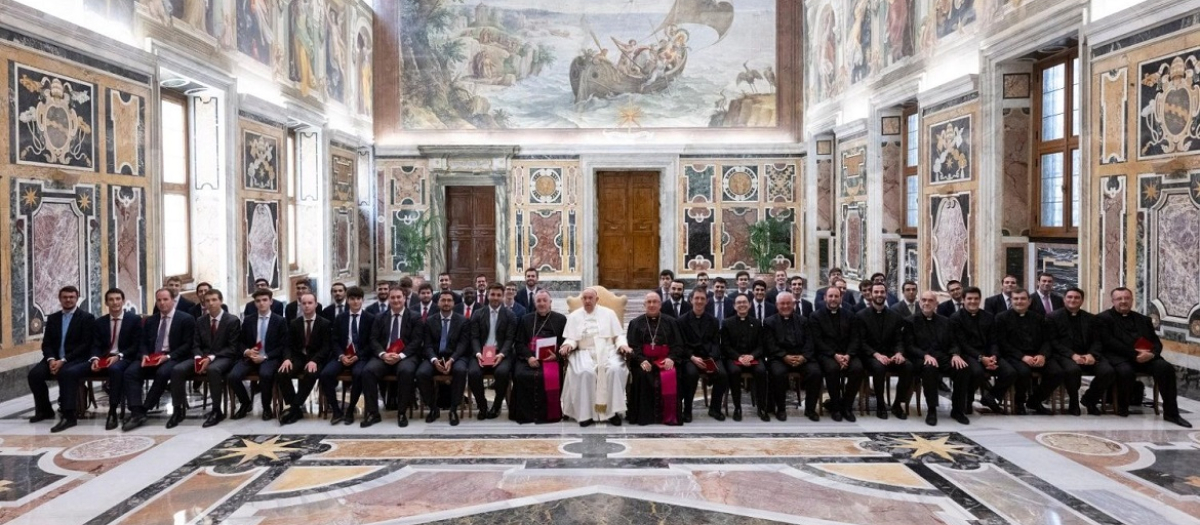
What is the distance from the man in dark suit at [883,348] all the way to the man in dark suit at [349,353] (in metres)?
4.40

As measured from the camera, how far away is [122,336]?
24.3ft

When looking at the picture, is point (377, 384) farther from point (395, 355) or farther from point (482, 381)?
point (482, 381)

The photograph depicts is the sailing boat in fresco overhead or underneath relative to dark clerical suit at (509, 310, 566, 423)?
overhead

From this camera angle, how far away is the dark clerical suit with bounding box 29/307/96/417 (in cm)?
698

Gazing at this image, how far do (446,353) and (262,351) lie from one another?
5.54ft

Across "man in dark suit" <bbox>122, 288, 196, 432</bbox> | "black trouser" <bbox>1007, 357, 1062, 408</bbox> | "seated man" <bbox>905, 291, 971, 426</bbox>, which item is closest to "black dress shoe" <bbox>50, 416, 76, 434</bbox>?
"man in dark suit" <bbox>122, 288, 196, 432</bbox>

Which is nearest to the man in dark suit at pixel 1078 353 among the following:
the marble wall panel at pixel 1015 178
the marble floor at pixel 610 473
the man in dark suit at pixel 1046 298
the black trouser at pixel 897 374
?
the marble floor at pixel 610 473

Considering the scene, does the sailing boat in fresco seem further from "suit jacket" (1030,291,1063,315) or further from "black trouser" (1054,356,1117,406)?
"black trouser" (1054,356,1117,406)

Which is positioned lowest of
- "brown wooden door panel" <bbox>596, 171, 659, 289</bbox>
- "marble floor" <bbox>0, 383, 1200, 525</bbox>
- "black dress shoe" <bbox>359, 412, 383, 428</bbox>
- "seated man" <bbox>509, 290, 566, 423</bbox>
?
"marble floor" <bbox>0, 383, 1200, 525</bbox>

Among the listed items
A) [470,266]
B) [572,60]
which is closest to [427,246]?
[470,266]

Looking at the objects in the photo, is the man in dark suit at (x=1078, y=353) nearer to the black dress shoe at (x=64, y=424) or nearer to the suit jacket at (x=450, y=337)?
the suit jacket at (x=450, y=337)

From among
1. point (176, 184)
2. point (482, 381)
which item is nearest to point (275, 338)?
point (482, 381)

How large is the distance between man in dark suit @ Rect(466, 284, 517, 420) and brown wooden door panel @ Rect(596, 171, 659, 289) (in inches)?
408

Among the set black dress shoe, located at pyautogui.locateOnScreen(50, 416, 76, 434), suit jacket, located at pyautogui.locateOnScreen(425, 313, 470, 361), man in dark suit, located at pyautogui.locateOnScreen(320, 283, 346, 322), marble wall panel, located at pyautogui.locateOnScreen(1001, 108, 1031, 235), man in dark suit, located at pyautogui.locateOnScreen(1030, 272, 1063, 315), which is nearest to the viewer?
black dress shoe, located at pyautogui.locateOnScreen(50, 416, 76, 434)
